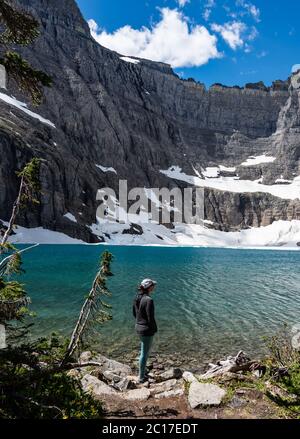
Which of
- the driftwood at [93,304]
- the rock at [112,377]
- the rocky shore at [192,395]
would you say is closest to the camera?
the driftwood at [93,304]

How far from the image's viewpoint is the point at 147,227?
162625mm

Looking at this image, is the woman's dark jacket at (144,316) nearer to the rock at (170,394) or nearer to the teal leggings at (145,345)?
the teal leggings at (145,345)

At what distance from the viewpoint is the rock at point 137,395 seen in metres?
9.19

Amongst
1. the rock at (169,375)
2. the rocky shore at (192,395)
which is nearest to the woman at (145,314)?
the rocky shore at (192,395)

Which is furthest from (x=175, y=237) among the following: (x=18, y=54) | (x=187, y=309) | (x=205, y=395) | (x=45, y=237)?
(x=18, y=54)

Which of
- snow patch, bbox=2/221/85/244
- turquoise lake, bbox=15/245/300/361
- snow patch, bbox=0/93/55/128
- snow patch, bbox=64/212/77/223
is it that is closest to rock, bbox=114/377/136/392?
turquoise lake, bbox=15/245/300/361

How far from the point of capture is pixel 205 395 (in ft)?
28.9

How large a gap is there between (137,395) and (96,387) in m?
1.19

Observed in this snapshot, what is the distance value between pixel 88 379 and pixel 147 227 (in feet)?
500

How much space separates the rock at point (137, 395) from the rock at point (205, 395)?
122 cm

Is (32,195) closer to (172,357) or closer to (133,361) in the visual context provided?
(133,361)

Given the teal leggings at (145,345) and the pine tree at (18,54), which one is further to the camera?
the teal leggings at (145,345)

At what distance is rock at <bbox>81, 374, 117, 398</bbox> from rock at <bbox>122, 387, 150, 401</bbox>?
39cm

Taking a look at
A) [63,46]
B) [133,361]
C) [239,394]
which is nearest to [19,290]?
[239,394]
